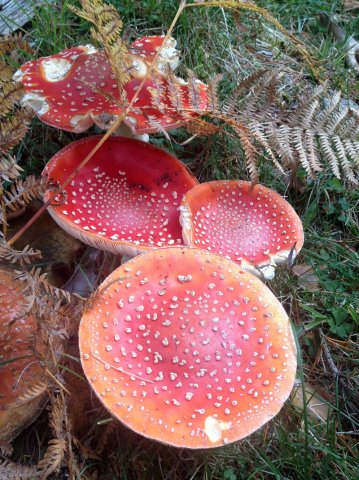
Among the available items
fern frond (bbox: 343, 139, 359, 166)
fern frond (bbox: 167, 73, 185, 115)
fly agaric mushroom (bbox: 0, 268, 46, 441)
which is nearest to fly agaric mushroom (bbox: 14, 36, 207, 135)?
fern frond (bbox: 167, 73, 185, 115)

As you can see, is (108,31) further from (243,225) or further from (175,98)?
(243,225)

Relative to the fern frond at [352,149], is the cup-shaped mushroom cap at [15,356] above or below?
above

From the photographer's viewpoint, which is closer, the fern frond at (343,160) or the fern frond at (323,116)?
the fern frond at (343,160)

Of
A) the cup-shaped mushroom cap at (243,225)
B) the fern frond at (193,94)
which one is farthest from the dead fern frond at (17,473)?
the fern frond at (193,94)

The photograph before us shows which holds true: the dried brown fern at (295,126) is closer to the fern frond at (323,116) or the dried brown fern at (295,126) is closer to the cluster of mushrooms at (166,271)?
the fern frond at (323,116)

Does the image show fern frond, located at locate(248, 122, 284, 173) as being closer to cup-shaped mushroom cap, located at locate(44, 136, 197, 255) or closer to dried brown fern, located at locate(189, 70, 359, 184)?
dried brown fern, located at locate(189, 70, 359, 184)

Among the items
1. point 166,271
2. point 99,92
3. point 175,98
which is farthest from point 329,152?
point 99,92
